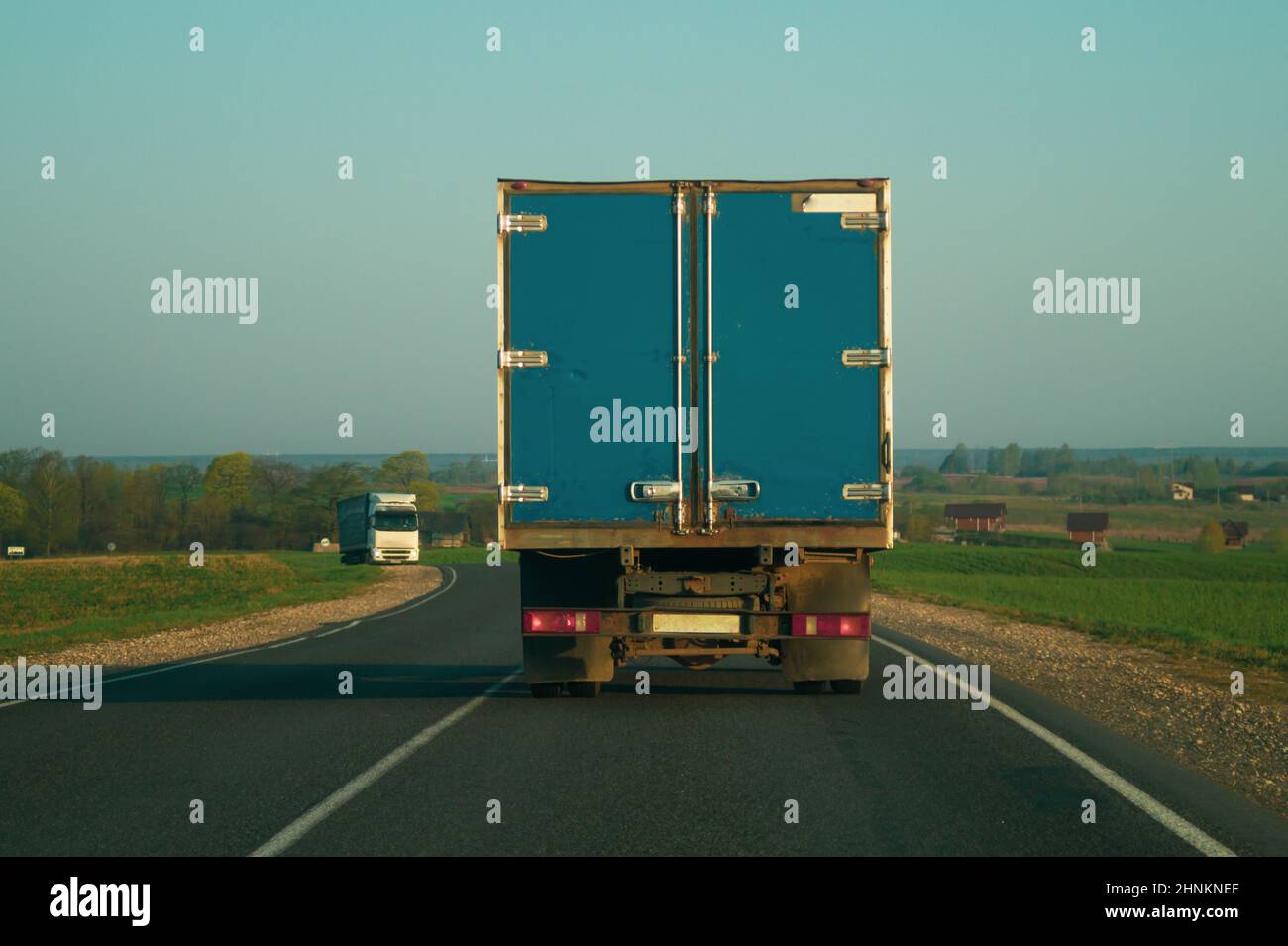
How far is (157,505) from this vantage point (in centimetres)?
10038

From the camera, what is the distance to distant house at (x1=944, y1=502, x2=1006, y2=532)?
119188mm

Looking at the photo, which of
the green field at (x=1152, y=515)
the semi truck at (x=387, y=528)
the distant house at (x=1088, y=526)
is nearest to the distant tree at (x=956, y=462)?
the green field at (x=1152, y=515)

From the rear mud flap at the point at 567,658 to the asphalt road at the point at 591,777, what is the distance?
0.30 m

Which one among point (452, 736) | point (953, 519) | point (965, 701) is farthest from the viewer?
point (953, 519)

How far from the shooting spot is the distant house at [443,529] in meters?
106

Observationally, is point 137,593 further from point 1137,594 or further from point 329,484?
point 329,484

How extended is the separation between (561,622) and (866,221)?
4159mm

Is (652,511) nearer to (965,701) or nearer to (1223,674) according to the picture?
(965,701)

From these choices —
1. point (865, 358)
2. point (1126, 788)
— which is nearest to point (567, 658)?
point (865, 358)
